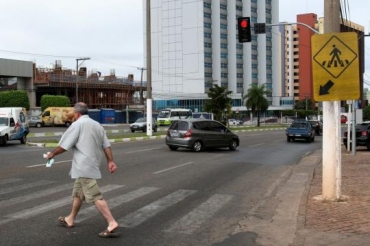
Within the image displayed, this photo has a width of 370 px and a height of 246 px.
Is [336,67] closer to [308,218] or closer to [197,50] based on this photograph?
[308,218]

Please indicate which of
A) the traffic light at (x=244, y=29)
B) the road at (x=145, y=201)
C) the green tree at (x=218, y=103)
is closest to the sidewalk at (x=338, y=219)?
the road at (x=145, y=201)

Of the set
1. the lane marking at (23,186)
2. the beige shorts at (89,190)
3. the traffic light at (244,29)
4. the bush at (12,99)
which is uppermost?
the traffic light at (244,29)

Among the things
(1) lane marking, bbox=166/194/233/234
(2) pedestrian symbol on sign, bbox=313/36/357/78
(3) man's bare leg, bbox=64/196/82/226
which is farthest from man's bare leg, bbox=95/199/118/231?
(2) pedestrian symbol on sign, bbox=313/36/357/78

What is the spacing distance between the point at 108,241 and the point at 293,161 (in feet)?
46.1

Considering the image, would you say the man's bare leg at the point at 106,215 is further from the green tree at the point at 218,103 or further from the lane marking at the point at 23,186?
the green tree at the point at 218,103

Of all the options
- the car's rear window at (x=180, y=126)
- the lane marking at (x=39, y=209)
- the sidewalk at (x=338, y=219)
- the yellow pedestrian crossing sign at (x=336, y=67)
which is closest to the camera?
the sidewalk at (x=338, y=219)

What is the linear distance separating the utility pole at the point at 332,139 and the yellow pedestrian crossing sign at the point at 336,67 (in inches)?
10.2

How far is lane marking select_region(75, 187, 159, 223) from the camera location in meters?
7.80

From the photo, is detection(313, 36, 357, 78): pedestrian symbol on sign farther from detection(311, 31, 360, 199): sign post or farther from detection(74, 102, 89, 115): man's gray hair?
detection(74, 102, 89, 115): man's gray hair

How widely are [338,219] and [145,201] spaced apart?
379cm

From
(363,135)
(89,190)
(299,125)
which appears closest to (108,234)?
(89,190)

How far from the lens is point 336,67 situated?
28.6 feet

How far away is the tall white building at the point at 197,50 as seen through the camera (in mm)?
120188

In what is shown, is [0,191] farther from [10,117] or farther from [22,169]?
[10,117]
